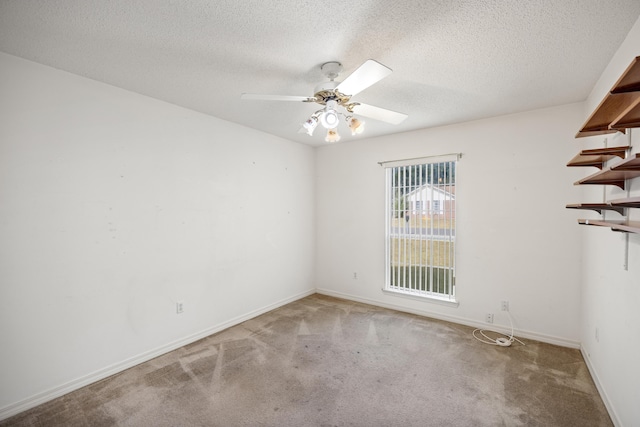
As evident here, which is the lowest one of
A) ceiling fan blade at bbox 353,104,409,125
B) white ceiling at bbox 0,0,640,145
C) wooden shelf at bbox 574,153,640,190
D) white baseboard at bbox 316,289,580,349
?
white baseboard at bbox 316,289,580,349

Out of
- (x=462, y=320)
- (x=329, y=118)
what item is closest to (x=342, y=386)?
(x=462, y=320)

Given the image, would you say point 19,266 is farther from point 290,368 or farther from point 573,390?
point 573,390

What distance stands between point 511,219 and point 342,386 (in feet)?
8.37

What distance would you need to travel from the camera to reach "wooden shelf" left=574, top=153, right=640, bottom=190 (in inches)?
49.0

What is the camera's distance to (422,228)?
385 cm

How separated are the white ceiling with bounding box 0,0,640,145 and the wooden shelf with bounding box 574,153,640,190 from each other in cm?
88

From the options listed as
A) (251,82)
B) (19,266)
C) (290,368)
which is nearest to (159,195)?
(19,266)

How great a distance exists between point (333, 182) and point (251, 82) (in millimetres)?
2484

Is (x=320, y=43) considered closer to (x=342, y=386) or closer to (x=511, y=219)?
(x=342, y=386)

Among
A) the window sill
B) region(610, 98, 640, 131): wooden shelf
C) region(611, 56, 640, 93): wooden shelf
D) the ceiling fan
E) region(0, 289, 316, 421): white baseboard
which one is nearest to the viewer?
region(611, 56, 640, 93): wooden shelf

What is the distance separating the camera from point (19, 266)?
79.8 inches

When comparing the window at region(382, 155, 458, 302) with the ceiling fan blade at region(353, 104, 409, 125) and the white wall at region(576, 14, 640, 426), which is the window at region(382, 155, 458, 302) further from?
the ceiling fan blade at region(353, 104, 409, 125)

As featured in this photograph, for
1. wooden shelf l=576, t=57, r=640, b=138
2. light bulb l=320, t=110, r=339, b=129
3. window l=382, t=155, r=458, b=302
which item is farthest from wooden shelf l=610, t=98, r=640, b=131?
window l=382, t=155, r=458, b=302

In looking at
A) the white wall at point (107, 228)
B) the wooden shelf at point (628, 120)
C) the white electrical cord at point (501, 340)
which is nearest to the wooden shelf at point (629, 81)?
the wooden shelf at point (628, 120)
